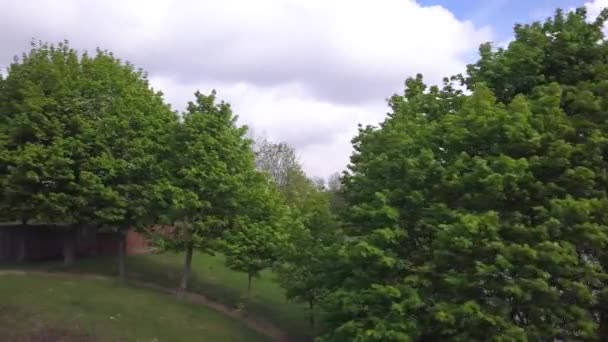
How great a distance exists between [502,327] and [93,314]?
16.6m

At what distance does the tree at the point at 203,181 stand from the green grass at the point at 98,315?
10.2ft

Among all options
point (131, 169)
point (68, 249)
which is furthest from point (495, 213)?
point (68, 249)

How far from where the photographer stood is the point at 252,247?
102 ft

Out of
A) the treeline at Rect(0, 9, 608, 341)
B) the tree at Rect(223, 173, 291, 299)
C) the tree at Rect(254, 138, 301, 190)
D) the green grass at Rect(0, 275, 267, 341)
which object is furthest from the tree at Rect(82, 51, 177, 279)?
the tree at Rect(254, 138, 301, 190)

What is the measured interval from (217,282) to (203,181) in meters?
8.49

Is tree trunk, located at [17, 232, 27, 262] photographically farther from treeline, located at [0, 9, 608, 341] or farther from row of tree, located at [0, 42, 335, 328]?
treeline, located at [0, 9, 608, 341]

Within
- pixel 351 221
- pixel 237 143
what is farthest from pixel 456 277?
pixel 237 143

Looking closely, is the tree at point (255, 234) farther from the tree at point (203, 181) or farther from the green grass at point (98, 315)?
the green grass at point (98, 315)

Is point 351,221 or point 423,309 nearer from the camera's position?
point 423,309

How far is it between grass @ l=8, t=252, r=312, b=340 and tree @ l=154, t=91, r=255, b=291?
355 cm

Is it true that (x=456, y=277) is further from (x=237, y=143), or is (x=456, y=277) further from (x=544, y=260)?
(x=237, y=143)

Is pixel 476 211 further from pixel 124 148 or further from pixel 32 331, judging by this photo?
pixel 124 148

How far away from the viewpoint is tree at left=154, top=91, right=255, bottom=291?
30641mm

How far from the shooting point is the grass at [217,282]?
32.9 metres
